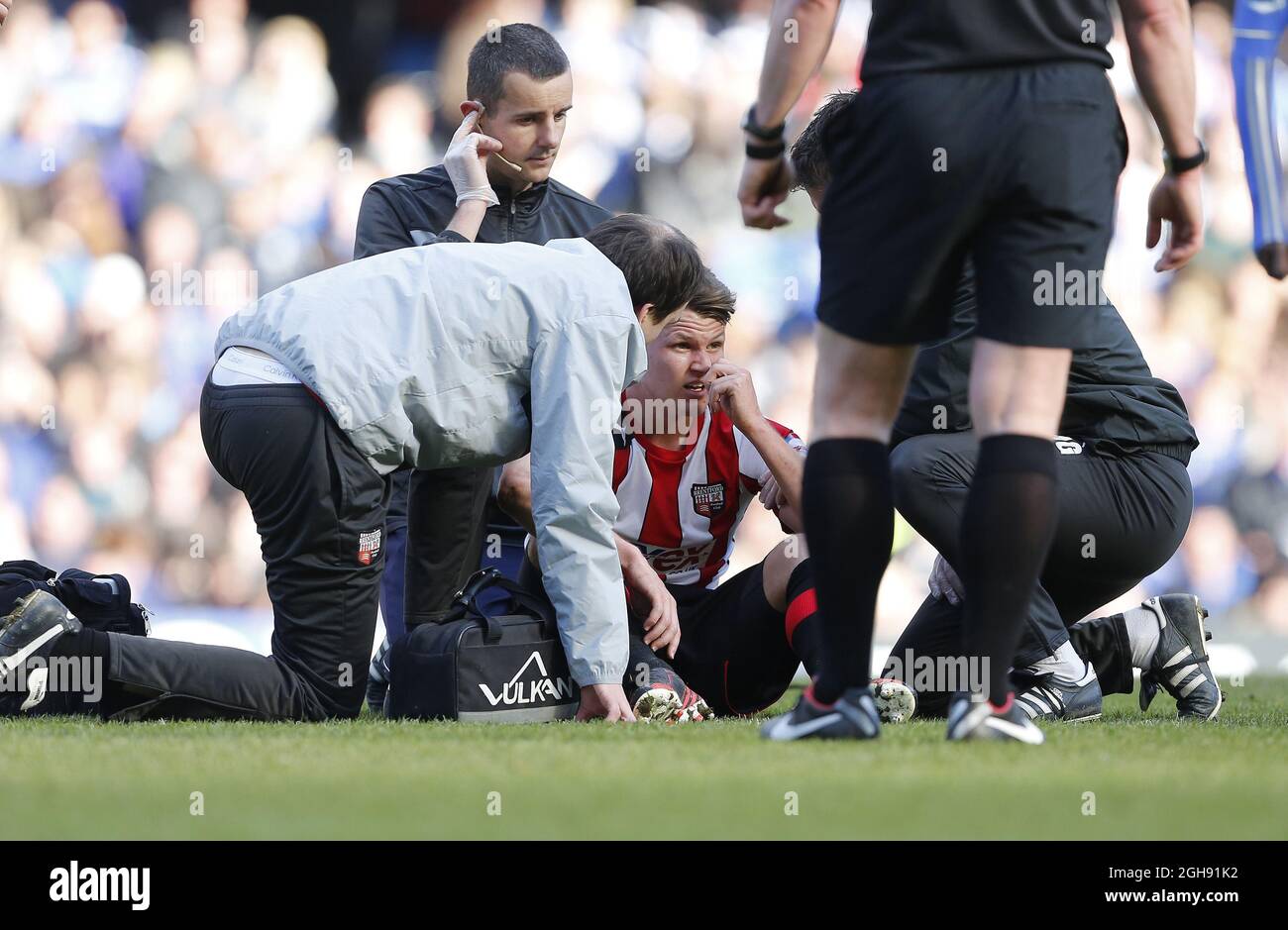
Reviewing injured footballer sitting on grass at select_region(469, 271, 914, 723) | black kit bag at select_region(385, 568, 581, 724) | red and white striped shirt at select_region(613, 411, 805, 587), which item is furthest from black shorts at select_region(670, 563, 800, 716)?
black kit bag at select_region(385, 568, 581, 724)

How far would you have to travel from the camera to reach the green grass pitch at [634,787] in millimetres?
1801

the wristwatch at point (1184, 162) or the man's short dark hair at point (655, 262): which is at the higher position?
the wristwatch at point (1184, 162)

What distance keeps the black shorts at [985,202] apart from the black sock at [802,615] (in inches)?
43.1

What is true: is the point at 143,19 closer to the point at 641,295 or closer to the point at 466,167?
the point at 466,167

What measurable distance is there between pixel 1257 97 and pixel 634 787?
2339 millimetres

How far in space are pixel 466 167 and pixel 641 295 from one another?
0.92 meters

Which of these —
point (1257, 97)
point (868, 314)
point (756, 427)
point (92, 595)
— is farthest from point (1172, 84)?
point (92, 595)

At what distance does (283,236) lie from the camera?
271 inches

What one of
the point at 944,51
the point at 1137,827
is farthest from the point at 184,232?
the point at 1137,827

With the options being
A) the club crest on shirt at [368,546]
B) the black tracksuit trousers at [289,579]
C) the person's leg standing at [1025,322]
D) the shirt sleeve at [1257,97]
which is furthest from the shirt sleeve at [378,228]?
the person's leg standing at [1025,322]

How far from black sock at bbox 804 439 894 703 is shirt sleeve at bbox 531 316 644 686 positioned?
74cm

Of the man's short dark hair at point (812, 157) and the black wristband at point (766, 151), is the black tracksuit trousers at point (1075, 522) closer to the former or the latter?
the man's short dark hair at point (812, 157)

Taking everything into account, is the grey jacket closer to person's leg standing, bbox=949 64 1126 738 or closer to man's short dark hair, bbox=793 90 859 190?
man's short dark hair, bbox=793 90 859 190

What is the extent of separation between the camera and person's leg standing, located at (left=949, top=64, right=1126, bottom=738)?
7.70 ft
